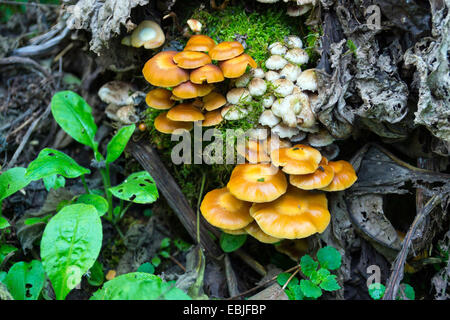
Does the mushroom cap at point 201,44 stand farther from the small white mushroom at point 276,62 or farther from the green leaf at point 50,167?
the green leaf at point 50,167

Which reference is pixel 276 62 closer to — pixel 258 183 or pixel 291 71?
pixel 291 71

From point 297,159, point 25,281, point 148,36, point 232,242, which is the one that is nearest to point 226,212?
point 232,242

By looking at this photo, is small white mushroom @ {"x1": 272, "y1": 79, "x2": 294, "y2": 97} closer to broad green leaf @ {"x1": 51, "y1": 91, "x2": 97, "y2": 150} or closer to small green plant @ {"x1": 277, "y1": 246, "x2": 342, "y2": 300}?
small green plant @ {"x1": 277, "y1": 246, "x2": 342, "y2": 300}

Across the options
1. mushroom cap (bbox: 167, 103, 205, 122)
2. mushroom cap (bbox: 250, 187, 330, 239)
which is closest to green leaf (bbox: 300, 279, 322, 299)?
mushroom cap (bbox: 250, 187, 330, 239)

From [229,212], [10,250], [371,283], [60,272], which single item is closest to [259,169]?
[229,212]

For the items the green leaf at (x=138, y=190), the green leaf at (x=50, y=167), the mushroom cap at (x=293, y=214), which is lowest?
the green leaf at (x=138, y=190)

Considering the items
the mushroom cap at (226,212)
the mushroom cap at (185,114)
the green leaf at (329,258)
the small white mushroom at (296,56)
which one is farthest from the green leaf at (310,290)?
the small white mushroom at (296,56)

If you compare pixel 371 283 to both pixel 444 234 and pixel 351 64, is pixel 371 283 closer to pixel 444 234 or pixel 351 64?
pixel 444 234
